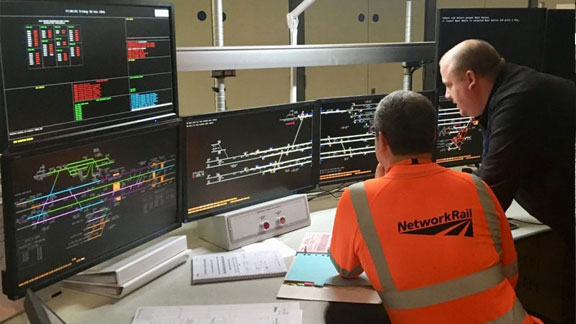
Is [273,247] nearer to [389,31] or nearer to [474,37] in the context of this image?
[474,37]

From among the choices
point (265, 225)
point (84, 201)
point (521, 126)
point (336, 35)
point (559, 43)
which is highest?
point (336, 35)

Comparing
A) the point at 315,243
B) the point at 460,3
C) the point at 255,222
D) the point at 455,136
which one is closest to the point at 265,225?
the point at 255,222

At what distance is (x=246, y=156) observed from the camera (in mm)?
1998

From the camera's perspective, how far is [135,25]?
1.60 meters

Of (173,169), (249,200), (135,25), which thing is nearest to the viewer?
(135,25)

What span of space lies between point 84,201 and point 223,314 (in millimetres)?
470

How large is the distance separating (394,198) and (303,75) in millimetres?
2516

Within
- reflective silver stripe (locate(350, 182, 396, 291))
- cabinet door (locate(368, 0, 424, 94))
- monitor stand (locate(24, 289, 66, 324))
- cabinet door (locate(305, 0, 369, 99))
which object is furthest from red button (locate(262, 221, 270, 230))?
cabinet door (locate(368, 0, 424, 94))

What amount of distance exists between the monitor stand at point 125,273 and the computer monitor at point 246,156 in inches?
7.2

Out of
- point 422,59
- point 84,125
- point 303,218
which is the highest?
point 422,59

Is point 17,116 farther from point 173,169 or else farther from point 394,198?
point 394,198

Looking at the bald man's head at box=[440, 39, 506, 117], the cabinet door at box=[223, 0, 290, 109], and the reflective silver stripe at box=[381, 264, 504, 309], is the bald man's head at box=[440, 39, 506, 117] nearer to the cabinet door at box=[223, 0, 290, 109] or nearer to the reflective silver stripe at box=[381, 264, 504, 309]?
the reflective silver stripe at box=[381, 264, 504, 309]

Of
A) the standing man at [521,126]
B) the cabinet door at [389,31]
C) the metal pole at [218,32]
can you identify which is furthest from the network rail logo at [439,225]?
the cabinet door at [389,31]

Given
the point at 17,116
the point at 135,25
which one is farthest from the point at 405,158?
the point at 17,116
